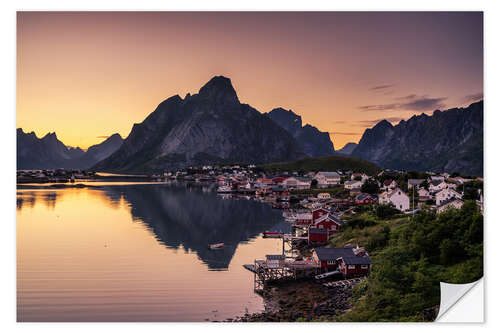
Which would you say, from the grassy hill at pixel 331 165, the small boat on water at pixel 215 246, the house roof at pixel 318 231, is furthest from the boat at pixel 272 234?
the grassy hill at pixel 331 165

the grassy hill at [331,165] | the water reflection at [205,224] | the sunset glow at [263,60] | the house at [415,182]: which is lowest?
the water reflection at [205,224]

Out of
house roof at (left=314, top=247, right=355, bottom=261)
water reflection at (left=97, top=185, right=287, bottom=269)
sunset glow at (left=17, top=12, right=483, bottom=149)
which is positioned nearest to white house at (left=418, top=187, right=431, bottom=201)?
water reflection at (left=97, top=185, right=287, bottom=269)

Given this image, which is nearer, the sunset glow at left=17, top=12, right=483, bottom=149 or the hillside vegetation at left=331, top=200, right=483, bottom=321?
the hillside vegetation at left=331, top=200, right=483, bottom=321

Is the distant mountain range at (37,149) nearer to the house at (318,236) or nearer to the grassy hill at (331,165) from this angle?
the house at (318,236)

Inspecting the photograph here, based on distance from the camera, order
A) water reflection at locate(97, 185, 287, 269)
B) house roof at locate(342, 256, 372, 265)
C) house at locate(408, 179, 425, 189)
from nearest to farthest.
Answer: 1. house roof at locate(342, 256, 372, 265)
2. water reflection at locate(97, 185, 287, 269)
3. house at locate(408, 179, 425, 189)

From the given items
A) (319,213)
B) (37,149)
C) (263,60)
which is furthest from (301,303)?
(37,149)

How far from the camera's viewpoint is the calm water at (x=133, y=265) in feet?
43.5

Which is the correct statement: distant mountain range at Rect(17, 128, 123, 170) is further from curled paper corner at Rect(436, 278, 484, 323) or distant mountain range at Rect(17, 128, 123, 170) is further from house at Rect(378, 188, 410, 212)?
house at Rect(378, 188, 410, 212)

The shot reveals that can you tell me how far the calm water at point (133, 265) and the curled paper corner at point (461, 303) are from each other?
6556 millimetres

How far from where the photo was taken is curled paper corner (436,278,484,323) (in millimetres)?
9852

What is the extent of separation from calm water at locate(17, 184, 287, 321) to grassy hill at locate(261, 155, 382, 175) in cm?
6557
